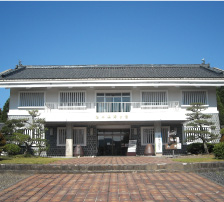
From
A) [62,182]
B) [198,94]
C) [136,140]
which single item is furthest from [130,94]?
[62,182]

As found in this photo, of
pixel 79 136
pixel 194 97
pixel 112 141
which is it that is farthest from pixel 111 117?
pixel 194 97

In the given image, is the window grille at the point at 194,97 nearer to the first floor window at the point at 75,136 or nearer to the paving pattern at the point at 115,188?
the first floor window at the point at 75,136

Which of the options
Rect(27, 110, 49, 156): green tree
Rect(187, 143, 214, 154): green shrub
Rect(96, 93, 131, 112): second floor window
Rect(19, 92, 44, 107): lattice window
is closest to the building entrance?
Rect(96, 93, 131, 112): second floor window

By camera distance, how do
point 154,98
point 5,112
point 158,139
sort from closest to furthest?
point 158,139
point 154,98
point 5,112

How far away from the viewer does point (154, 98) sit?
68.6 ft

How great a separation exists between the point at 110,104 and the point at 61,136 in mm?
4675

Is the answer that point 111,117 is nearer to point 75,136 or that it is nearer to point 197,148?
point 75,136

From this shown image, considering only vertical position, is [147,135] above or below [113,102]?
below

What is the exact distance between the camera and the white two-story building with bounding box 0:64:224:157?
19953 mm

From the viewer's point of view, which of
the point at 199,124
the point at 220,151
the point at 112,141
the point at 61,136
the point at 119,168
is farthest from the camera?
the point at 112,141

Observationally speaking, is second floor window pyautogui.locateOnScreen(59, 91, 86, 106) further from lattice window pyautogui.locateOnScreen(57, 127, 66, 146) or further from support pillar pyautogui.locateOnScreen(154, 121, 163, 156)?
support pillar pyautogui.locateOnScreen(154, 121, 163, 156)

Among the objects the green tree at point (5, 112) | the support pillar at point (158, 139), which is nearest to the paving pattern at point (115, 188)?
the support pillar at point (158, 139)

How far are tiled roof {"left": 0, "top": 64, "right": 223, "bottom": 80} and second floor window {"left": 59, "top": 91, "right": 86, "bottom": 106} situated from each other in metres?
1.60

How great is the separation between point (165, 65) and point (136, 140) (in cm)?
877
